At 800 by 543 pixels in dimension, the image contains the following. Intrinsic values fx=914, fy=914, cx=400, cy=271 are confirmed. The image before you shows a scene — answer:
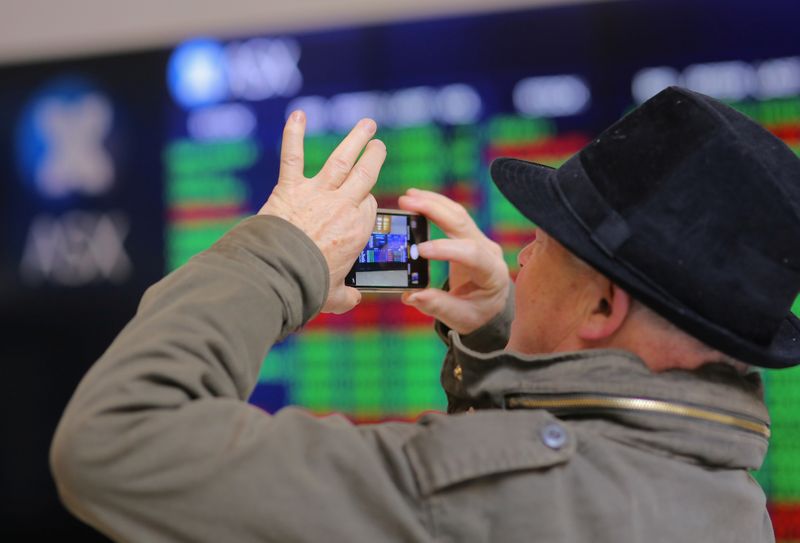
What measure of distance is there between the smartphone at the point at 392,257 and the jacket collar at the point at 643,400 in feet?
0.52

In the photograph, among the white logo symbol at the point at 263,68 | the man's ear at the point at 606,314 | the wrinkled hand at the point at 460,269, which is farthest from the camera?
the white logo symbol at the point at 263,68

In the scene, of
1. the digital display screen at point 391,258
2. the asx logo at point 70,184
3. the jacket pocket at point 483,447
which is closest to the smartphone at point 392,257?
the digital display screen at point 391,258

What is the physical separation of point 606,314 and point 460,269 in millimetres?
202

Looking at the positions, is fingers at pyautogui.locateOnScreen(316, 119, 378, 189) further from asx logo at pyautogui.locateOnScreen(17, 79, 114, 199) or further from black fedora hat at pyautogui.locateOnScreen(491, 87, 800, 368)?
asx logo at pyautogui.locateOnScreen(17, 79, 114, 199)

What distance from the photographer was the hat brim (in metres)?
0.67

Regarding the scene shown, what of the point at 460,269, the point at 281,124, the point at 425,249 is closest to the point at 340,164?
the point at 425,249

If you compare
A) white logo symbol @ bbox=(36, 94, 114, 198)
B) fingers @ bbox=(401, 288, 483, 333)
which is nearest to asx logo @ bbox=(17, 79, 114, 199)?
white logo symbol @ bbox=(36, 94, 114, 198)

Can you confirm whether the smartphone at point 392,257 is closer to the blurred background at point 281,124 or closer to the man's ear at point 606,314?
the man's ear at point 606,314

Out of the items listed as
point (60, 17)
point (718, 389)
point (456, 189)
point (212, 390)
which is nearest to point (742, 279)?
point (718, 389)

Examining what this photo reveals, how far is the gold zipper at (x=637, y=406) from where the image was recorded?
66 centimetres

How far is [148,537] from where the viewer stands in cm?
59

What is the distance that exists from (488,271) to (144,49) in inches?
66.1

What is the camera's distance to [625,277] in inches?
26.5

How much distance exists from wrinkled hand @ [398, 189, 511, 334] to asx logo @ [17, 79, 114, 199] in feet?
5.23
